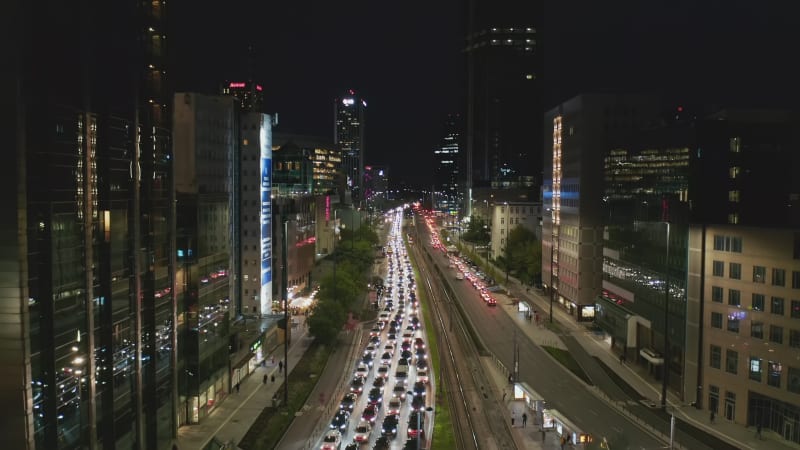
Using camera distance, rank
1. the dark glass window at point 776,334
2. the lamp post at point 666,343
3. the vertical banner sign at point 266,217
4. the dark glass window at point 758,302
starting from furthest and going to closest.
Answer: the vertical banner sign at point 266,217 → the lamp post at point 666,343 → the dark glass window at point 758,302 → the dark glass window at point 776,334

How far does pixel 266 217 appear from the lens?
5947cm

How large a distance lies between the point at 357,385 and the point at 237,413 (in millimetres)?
7815

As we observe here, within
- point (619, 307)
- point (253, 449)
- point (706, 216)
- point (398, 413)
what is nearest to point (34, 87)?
point (253, 449)

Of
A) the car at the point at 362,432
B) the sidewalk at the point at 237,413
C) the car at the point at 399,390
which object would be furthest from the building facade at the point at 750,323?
the sidewalk at the point at 237,413

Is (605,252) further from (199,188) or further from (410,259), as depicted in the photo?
(410,259)

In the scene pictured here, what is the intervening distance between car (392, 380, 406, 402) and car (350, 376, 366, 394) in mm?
2031

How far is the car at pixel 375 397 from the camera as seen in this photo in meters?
37.1

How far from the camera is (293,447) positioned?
3086 cm

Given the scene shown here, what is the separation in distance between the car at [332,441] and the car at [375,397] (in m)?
5.28

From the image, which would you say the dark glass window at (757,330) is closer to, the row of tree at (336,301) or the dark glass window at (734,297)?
the dark glass window at (734,297)

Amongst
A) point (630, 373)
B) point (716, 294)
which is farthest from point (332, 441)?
point (630, 373)

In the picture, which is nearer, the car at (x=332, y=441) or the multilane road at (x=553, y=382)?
the car at (x=332, y=441)

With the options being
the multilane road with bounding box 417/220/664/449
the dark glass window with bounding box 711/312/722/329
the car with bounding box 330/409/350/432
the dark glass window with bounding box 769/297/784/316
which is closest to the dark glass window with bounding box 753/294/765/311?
the dark glass window with bounding box 769/297/784/316

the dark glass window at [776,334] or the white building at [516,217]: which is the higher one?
the white building at [516,217]
